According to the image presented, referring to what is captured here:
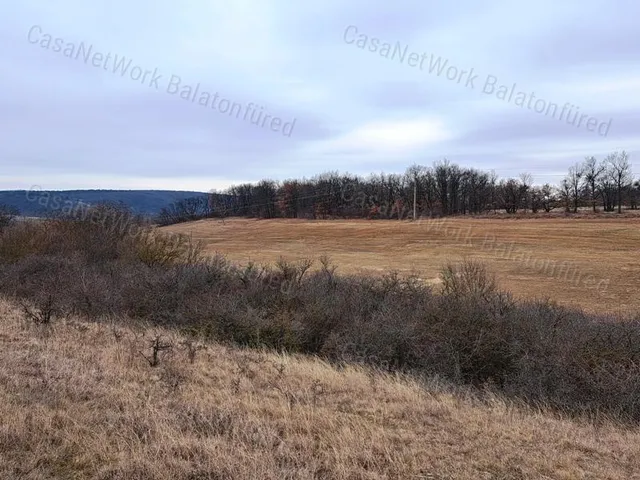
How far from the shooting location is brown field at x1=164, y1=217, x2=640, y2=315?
1255 inches

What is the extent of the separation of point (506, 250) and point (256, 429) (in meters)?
51.6

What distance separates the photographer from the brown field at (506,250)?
105 ft

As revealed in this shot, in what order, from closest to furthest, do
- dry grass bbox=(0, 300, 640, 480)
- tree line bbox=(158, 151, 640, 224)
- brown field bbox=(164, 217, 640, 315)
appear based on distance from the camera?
dry grass bbox=(0, 300, 640, 480)
brown field bbox=(164, 217, 640, 315)
tree line bbox=(158, 151, 640, 224)

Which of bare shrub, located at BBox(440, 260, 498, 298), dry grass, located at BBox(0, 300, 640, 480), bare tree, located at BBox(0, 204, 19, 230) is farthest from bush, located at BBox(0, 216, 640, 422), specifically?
bare tree, located at BBox(0, 204, 19, 230)

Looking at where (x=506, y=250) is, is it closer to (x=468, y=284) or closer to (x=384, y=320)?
(x=468, y=284)

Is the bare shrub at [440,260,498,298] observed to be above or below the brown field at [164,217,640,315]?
above

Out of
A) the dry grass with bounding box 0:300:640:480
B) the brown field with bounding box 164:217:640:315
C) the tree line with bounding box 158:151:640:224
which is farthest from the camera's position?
the tree line with bounding box 158:151:640:224

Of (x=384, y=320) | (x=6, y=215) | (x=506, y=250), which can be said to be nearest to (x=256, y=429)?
(x=384, y=320)

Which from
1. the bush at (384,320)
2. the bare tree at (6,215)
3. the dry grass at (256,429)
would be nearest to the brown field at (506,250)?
the bush at (384,320)

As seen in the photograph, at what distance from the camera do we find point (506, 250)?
52.8 metres

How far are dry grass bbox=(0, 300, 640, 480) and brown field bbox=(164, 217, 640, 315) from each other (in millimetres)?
16865

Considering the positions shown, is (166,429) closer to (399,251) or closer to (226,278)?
(226,278)

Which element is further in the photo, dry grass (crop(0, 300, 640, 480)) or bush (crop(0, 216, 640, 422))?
bush (crop(0, 216, 640, 422))

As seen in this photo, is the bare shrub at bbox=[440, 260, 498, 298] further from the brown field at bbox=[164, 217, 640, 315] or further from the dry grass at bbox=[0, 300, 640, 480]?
the dry grass at bbox=[0, 300, 640, 480]
